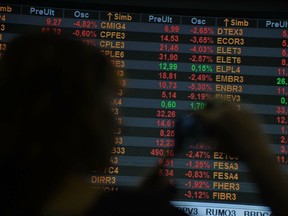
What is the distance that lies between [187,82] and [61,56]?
4.96 ft

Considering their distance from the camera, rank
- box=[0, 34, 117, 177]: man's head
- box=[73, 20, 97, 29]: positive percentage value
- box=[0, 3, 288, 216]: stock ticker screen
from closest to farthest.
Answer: box=[0, 34, 117, 177]: man's head < box=[0, 3, 288, 216]: stock ticker screen < box=[73, 20, 97, 29]: positive percentage value

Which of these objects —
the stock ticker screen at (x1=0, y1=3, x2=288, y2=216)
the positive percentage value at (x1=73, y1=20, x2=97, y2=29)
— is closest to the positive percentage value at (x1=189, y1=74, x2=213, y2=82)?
the stock ticker screen at (x1=0, y1=3, x2=288, y2=216)

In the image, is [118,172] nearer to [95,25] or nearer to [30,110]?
[95,25]

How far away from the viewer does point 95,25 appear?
2.47m

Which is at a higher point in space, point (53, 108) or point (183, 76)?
point (183, 76)

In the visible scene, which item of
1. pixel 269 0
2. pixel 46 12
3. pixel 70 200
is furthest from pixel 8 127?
pixel 269 0

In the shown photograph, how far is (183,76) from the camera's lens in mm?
2439

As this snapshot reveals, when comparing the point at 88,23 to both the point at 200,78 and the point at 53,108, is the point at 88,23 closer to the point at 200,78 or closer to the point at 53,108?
the point at 200,78

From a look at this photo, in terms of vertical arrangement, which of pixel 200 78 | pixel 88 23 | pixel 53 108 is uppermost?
pixel 88 23

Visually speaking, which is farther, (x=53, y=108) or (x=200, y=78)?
(x=200, y=78)

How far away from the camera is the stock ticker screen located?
2.37 metres

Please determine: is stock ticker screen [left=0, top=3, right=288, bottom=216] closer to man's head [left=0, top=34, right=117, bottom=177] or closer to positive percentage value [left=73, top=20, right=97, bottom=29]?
positive percentage value [left=73, top=20, right=97, bottom=29]

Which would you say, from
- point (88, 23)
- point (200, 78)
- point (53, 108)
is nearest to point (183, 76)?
point (200, 78)

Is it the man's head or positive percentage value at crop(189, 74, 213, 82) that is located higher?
positive percentage value at crop(189, 74, 213, 82)
